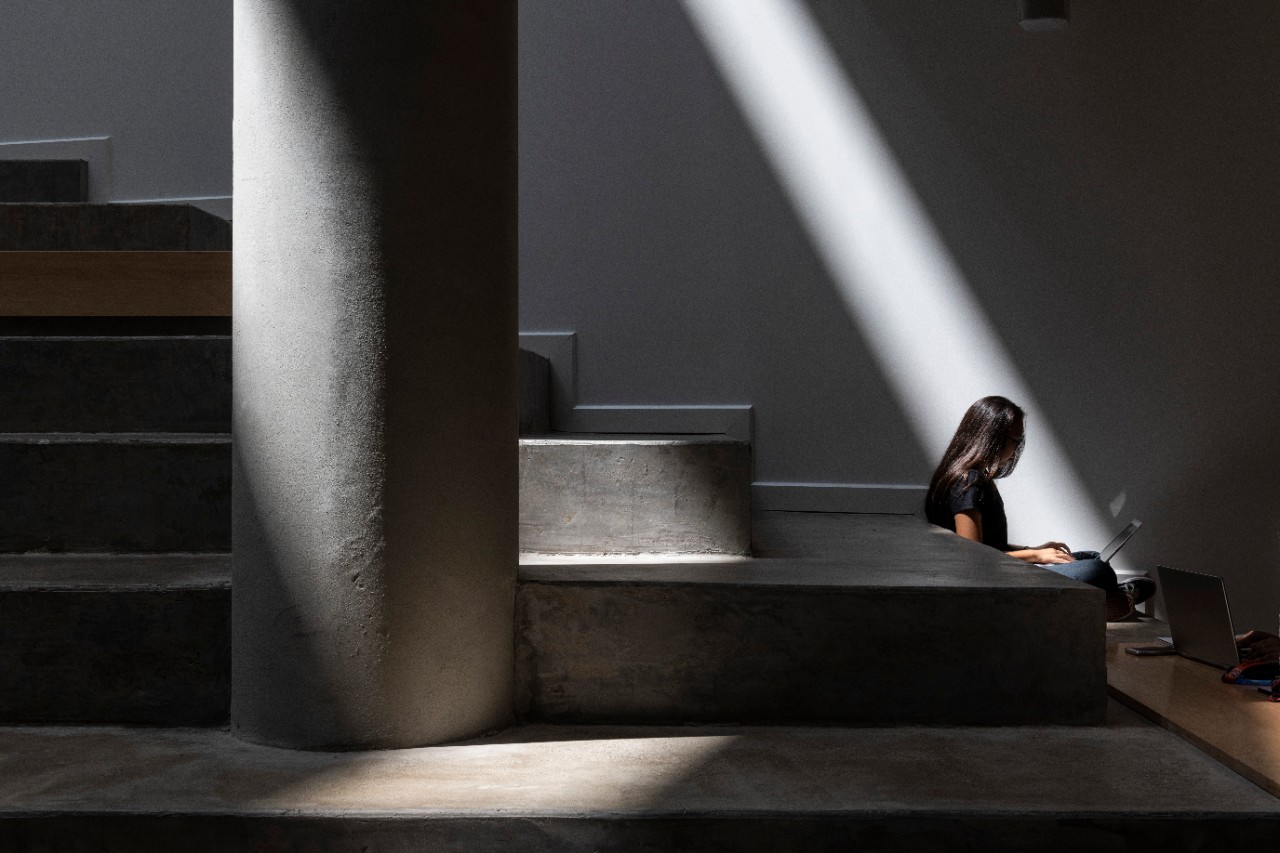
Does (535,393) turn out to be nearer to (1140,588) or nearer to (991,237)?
(991,237)

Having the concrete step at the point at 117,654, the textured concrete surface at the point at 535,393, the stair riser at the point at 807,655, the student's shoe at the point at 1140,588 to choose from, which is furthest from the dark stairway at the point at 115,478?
the student's shoe at the point at 1140,588

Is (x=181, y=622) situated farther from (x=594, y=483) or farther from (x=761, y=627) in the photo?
(x=761, y=627)

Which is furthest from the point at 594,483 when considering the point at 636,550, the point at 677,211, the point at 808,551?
the point at 677,211

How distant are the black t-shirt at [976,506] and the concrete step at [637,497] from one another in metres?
1.15

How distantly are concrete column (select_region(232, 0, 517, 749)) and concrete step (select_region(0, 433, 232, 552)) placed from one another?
51 centimetres

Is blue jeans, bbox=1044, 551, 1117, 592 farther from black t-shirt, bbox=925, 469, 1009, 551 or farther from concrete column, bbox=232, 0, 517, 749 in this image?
concrete column, bbox=232, 0, 517, 749

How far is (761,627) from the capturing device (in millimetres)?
2207

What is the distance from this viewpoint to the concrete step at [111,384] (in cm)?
282

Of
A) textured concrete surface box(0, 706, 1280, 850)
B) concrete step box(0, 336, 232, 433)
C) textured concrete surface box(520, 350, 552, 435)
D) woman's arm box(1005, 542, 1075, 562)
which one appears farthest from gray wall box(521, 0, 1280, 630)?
textured concrete surface box(0, 706, 1280, 850)

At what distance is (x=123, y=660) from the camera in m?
2.19

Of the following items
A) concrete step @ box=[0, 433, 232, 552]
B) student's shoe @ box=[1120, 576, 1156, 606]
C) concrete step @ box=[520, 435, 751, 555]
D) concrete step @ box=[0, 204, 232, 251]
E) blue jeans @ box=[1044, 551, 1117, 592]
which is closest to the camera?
concrete step @ box=[0, 433, 232, 552]

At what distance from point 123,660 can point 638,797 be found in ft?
3.54

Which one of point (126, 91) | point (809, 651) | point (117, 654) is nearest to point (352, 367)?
point (117, 654)

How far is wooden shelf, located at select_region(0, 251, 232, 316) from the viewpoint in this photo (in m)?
3.05
